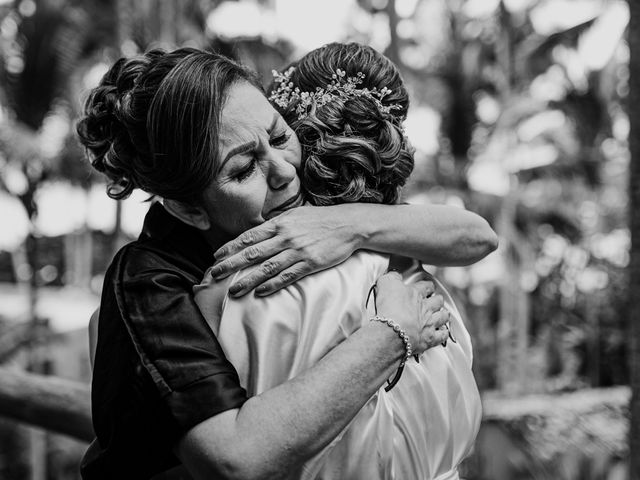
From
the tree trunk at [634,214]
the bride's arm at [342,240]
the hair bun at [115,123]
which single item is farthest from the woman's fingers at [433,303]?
the tree trunk at [634,214]

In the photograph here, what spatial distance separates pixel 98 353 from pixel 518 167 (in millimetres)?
24627

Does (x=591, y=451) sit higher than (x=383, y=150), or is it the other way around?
(x=383, y=150)

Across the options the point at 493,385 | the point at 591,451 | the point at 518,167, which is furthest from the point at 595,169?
the point at 591,451

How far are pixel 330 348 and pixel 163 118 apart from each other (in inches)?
25.9

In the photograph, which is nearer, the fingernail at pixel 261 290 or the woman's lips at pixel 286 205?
the fingernail at pixel 261 290

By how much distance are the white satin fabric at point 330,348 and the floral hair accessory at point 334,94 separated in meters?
0.43

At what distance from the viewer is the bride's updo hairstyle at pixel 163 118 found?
1775 millimetres

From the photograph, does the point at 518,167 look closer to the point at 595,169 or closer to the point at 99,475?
the point at 595,169

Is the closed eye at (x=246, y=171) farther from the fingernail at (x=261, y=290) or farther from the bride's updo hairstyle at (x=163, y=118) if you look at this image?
the fingernail at (x=261, y=290)

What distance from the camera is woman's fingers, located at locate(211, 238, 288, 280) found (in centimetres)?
176

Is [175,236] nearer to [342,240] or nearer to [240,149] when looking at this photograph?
[240,149]

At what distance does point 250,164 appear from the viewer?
74.2 inches

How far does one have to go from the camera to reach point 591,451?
11523 mm

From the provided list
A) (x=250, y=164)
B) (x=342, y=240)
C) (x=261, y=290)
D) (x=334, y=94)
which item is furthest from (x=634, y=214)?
(x=261, y=290)
